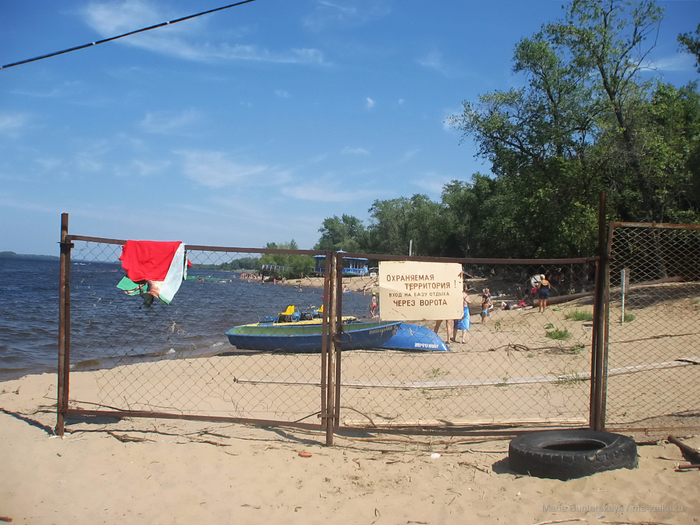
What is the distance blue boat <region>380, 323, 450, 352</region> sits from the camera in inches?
507

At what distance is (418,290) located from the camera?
4.80 m

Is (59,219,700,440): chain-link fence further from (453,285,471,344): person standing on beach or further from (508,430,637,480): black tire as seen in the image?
(508,430,637,480): black tire

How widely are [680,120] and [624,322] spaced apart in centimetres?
1899

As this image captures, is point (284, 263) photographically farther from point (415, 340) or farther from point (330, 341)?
point (330, 341)

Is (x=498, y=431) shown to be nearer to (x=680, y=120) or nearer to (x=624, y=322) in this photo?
(x=624, y=322)

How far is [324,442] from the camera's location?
5.00m

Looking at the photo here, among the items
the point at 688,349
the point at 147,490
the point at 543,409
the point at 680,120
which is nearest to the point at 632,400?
the point at 543,409

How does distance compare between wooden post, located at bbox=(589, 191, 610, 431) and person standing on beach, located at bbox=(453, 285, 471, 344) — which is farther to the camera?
person standing on beach, located at bbox=(453, 285, 471, 344)

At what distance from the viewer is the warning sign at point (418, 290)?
4.76 meters

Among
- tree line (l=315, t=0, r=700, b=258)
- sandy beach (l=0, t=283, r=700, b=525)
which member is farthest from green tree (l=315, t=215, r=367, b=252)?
sandy beach (l=0, t=283, r=700, b=525)

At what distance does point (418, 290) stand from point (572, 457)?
1918mm

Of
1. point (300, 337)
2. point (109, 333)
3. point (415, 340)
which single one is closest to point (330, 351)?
point (300, 337)

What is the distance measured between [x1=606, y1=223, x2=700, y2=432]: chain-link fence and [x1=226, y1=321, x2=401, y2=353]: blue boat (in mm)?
5510

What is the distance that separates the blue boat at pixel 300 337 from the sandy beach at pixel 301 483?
25.7 ft
